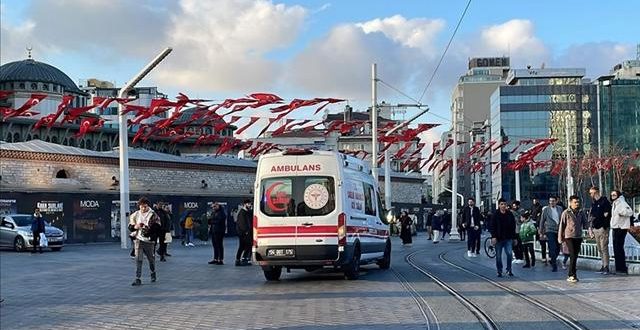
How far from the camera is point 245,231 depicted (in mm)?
21172

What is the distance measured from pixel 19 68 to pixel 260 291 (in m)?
80.6

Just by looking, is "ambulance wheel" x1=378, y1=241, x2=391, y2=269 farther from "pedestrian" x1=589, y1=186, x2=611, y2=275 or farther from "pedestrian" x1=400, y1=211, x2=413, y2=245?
"pedestrian" x1=400, y1=211, x2=413, y2=245

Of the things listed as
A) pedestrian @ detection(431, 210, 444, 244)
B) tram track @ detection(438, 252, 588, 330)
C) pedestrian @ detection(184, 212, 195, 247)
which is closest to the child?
tram track @ detection(438, 252, 588, 330)

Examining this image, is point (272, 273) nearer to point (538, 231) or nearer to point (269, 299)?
point (269, 299)

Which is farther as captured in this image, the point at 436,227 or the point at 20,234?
the point at 436,227

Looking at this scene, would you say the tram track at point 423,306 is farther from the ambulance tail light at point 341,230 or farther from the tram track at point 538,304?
the tram track at point 538,304

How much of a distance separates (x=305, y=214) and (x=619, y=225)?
689 cm

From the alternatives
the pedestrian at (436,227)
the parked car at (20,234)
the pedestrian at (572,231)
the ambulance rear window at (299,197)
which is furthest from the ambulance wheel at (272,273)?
the pedestrian at (436,227)

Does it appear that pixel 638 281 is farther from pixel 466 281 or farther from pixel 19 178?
pixel 19 178

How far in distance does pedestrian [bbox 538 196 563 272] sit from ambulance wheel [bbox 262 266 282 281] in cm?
667

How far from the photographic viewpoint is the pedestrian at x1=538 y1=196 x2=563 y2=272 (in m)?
19.4

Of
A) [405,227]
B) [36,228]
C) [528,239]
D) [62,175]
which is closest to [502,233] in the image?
[528,239]

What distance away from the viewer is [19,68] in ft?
289

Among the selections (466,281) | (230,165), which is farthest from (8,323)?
(230,165)
